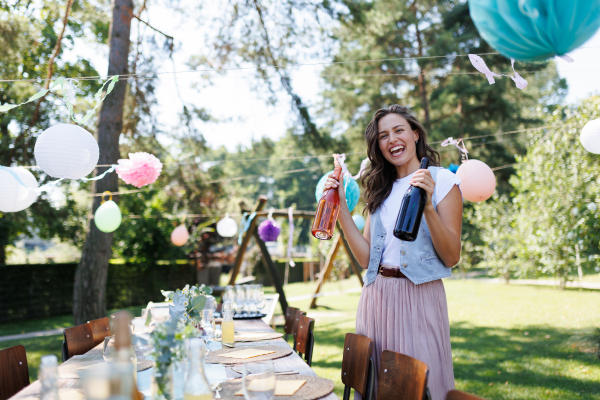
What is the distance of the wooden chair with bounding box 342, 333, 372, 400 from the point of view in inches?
72.6

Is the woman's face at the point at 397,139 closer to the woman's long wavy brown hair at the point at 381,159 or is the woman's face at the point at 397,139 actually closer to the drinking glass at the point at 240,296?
the woman's long wavy brown hair at the point at 381,159

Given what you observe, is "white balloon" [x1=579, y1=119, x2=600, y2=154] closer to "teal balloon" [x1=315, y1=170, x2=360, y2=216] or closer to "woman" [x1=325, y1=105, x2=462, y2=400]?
"teal balloon" [x1=315, y1=170, x2=360, y2=216]

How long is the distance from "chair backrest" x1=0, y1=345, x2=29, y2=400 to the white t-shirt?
1712mm

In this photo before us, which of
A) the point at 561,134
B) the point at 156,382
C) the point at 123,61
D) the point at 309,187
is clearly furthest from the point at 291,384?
the point at 309,187

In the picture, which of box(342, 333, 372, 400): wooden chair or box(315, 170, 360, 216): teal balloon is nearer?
box(342, 333, 372, 400): wooden chair

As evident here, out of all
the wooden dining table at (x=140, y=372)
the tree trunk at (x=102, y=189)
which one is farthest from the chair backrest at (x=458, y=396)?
the tree trunk at (x=102, y=189)

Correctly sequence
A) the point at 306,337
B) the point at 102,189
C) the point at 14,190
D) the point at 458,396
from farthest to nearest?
the point at 102,189, the point at 14,190, the point at 306,337, the point at 458,396

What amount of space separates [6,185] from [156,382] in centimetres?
299

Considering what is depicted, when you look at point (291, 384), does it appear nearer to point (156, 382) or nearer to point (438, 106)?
point (156, 382)

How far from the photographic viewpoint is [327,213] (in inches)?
78.4

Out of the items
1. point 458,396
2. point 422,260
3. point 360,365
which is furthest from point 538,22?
point 360,365

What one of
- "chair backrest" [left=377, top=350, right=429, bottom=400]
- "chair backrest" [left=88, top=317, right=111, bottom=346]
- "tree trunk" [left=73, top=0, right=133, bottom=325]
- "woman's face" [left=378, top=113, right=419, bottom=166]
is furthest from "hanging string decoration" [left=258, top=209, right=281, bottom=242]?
"chair backrest" [left=377, top=350, right=429, bottom=400]

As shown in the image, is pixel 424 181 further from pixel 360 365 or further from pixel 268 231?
pixel 268 231

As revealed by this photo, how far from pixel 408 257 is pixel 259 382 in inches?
34.2
